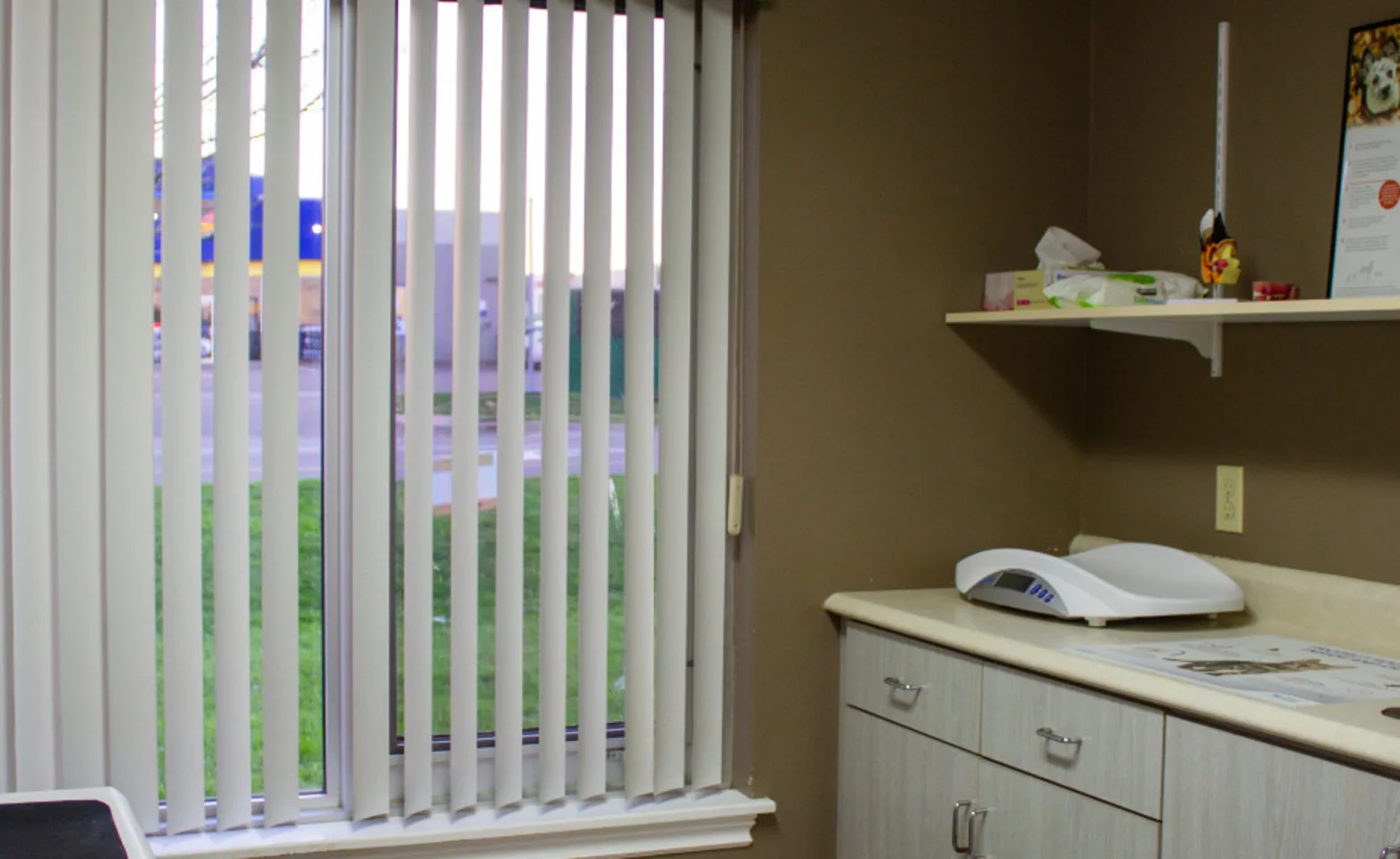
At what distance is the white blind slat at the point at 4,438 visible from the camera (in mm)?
2102

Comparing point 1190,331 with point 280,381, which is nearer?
point 280,381

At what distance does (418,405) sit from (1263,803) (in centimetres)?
139

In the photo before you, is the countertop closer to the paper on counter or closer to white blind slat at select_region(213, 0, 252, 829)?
the paper on counter

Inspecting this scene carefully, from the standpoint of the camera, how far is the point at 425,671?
2350 mm

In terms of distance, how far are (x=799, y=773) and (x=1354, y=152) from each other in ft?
4.64

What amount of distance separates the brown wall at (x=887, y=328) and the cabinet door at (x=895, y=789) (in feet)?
0.29

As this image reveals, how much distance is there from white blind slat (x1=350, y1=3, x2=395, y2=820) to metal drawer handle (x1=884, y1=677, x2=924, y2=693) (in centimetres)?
85

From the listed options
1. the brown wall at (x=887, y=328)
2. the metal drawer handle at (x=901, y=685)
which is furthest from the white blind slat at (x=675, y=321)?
the metal drawer handle at (x=901, y=685)

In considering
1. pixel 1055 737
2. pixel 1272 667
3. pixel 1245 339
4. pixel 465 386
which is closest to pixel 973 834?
pixel 1055 737

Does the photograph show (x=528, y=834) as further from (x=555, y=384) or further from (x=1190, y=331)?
(x=1190, y=331)

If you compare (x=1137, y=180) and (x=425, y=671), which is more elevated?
(x=1137, y=180)

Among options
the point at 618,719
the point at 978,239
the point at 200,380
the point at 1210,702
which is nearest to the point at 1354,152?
the point at 978,239

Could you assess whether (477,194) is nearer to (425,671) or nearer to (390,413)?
(390,413)

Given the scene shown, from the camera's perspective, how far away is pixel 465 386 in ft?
7.69
